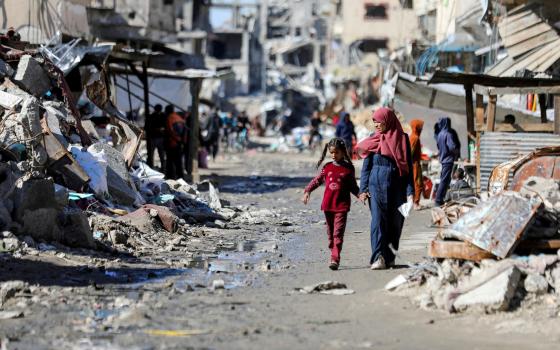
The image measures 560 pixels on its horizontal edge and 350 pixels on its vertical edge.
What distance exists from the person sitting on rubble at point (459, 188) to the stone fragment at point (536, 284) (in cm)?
711

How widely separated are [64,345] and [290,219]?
9954mm

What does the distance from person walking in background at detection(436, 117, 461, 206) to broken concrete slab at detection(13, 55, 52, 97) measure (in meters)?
6.32

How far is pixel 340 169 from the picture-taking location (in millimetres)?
10547

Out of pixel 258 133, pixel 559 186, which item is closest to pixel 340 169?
pixel 559 186

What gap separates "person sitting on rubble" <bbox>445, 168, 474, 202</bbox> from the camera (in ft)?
50.1

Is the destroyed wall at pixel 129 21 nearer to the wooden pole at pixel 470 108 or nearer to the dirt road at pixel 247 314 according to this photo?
the wooden pole at pixel 470 108

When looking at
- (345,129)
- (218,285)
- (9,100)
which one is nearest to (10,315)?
(218,285)

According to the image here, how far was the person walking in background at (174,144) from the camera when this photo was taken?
22.0 meters

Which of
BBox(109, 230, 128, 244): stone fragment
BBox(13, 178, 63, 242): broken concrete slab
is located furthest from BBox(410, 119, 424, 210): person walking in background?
BBox(13, 178, 63, 242): broken concrete slab

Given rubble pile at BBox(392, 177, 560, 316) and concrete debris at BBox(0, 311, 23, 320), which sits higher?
rubble pile at BBox(392, 177, 560, 316)

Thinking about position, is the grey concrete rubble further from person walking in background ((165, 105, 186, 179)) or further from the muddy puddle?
person walking in background ((165, 105, 186, 179))

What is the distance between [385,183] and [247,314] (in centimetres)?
274

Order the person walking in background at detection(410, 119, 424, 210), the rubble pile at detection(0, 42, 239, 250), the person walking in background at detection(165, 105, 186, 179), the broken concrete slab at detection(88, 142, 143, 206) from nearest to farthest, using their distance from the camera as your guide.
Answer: the rubble pile at detection(0, 42, 239, 250), the broken concrete slab at detection(88, 142, 143, 206), the person walking in background at detection(410, 119, 424, 210), the person walking in background at detection(165, 105, 186, 179)

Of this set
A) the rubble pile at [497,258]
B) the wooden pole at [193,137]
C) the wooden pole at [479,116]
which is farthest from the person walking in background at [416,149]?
the rubble pile at [497,258]
